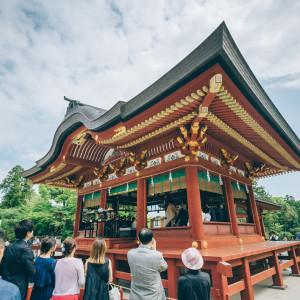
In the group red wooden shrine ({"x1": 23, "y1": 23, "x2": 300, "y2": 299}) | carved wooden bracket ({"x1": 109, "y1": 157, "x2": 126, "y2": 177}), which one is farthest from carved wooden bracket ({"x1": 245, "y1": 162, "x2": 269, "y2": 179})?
carved wooden bracket ({"x1": 109, "y1": 157, "x2": 126, "y2": 177})

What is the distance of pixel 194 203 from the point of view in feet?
21.4

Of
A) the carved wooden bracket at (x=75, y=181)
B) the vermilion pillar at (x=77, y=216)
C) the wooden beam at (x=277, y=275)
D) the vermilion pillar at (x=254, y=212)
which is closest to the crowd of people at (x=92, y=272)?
the wooden beam at (x=277, y=275)

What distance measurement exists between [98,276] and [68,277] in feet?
1.56

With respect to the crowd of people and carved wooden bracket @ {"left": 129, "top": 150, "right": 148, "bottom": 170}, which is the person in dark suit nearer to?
the crowd of people

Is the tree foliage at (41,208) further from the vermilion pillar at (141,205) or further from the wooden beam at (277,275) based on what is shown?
the vermilion pillar at (141,205)

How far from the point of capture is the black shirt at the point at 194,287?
2.48 metres

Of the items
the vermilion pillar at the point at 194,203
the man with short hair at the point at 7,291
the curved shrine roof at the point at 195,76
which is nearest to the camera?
the man with short hair at the point at 7,291

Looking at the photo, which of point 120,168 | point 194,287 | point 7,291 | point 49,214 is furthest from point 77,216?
point 49,214

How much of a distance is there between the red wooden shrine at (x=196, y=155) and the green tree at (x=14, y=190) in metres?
29.3

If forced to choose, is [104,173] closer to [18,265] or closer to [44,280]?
[44,280]

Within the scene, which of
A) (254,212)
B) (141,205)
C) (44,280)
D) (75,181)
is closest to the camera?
(44,280)

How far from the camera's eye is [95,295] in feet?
9.84

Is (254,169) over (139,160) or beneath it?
over

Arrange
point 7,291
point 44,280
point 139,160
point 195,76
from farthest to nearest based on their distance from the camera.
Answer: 1. point 139,160
2. point 195,76
3. point 44,280
4. point 7,291
